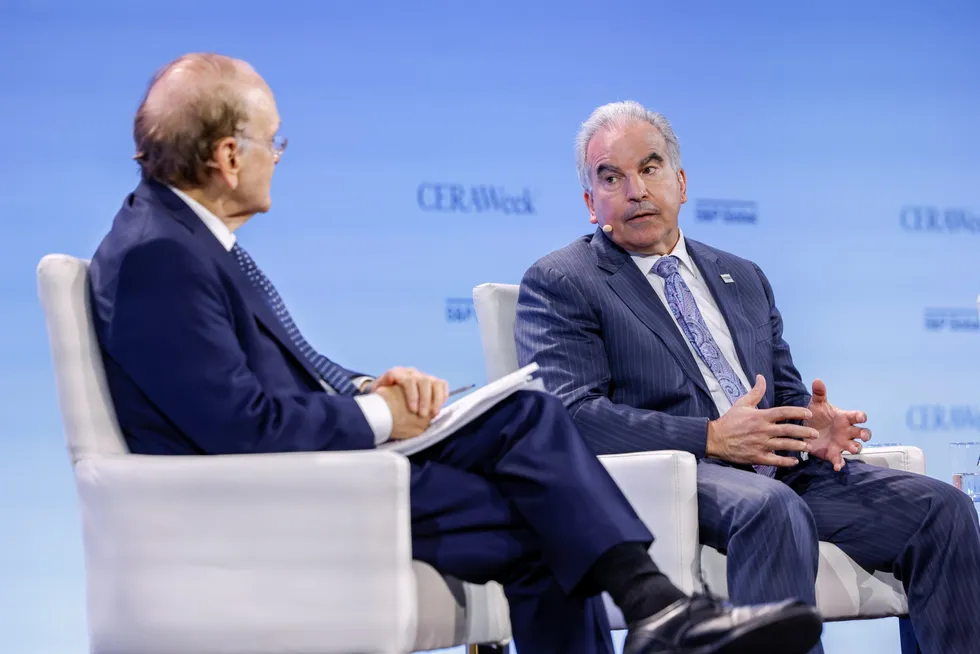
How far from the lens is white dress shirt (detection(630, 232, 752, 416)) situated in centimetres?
264

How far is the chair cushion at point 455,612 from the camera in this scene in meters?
1.92

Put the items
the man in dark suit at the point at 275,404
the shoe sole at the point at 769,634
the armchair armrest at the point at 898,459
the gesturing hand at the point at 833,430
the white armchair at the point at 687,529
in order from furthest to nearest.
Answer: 1. the armchair armrest at the point at 898,459
2. the gesturing hand at the point at 833,430
3. the white armchair at the point at 687,529
4. the man in dark suit at the point at 275,404
5. the shoe sole at the point at 769,634

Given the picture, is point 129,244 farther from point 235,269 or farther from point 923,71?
point 923,71

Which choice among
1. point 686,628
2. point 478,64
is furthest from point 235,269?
point 478,64

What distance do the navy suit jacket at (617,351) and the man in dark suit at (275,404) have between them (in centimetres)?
54

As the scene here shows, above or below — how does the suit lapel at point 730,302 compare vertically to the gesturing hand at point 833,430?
above

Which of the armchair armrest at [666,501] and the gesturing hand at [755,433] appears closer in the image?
the armchair armrest at [666,501]

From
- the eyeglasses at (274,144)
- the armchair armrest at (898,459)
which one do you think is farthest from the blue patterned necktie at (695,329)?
the eyeglasses at (274,144)

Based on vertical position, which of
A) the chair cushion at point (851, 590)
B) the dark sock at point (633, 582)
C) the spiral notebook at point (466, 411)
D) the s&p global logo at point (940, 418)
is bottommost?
the chair cushion at point (851, 590)

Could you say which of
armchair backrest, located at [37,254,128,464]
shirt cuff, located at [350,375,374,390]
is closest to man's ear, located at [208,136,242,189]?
armchair backrest, located at [37,254,128,464]

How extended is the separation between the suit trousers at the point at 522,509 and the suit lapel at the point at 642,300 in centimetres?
72

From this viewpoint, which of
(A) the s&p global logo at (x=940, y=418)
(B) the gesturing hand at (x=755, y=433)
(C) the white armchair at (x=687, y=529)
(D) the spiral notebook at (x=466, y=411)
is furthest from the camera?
(A) the s&p global logo at (x=940, y=418)

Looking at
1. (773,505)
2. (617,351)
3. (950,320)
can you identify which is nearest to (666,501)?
(773,505)

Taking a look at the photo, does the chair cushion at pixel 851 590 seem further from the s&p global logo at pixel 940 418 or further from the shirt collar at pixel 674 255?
the s&p global logo at pixel 940 418
